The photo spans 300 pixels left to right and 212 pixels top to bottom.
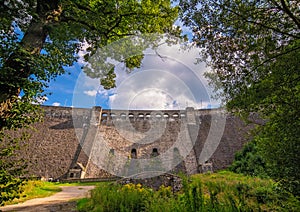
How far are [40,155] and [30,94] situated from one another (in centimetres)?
1770

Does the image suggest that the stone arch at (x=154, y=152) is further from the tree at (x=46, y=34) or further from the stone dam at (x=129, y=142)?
the tree at (x=46, y=34)

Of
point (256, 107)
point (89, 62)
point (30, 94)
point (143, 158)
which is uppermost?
point (89, 62)

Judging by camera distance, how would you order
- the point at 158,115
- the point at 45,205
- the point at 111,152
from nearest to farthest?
the point at 45,205
the point at 111,152
the point at 158,115

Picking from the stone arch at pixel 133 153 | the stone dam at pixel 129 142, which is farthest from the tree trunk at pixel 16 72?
the stone arch at pixel 133 153

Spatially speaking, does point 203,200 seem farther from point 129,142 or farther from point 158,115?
point 158,115

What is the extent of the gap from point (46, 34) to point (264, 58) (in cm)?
538

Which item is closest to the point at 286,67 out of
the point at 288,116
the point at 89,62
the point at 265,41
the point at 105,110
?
the point at 265,41

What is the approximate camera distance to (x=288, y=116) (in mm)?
3389

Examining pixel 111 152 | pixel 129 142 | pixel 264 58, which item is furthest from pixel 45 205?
pixel 129 142

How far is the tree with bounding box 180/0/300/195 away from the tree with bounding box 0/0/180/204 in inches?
119

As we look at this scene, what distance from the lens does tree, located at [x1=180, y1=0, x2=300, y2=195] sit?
337 centimetres

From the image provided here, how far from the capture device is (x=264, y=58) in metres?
3.83

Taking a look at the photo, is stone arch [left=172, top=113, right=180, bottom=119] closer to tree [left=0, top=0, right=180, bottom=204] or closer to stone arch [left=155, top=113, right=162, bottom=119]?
stone arch [left=155, top=113, right=162, bottom=119]

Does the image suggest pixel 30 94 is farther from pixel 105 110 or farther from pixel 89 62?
pixel 105 110
